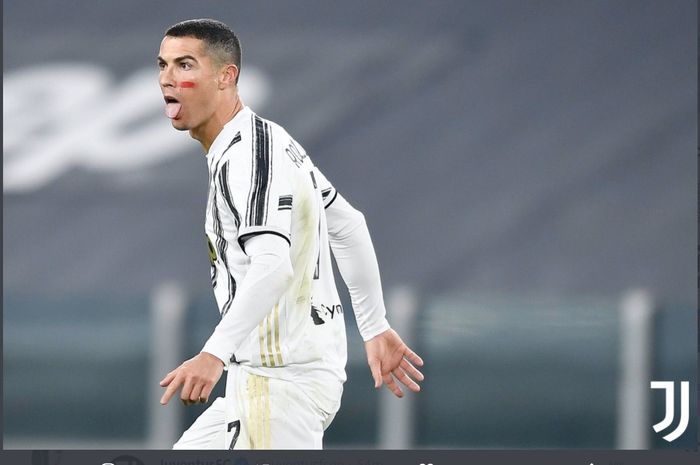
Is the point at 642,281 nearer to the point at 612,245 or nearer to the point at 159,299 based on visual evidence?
the point at 612,245

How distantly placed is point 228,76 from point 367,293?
98 centimetres

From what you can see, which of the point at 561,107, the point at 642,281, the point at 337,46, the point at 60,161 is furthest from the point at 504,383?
the point at 60,161

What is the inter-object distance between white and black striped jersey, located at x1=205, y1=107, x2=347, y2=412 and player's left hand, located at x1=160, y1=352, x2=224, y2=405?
39cm

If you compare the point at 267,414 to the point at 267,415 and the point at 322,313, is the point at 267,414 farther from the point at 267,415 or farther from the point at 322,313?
the point at 322,313

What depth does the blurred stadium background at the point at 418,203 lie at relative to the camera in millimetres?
9281

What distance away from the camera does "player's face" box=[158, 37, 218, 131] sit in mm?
4660

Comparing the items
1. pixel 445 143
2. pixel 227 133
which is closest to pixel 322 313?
pixel 227 133

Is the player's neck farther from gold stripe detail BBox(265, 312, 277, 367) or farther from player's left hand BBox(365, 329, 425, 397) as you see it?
player's left hand BBox(365, 329, 425, 397)

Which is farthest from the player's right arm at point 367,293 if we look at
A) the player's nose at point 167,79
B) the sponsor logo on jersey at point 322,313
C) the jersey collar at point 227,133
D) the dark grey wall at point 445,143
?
the dark grey wall at point 445,143

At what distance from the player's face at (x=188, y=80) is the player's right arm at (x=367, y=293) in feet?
2.10

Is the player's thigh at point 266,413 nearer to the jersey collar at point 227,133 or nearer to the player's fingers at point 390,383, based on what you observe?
the player's fingers at point 390,383

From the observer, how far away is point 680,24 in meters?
9.86

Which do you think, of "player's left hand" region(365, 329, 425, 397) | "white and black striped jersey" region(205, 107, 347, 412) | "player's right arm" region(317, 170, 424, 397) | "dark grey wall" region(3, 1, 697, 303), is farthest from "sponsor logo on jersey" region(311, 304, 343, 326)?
"dark grey wall" region(3, 1, 697, 303)

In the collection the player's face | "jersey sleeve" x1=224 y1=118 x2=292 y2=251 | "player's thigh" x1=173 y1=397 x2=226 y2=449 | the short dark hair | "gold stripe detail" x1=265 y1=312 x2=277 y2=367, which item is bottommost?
"player's thigh" x1=173 y1=397 x2=226 y2=449
